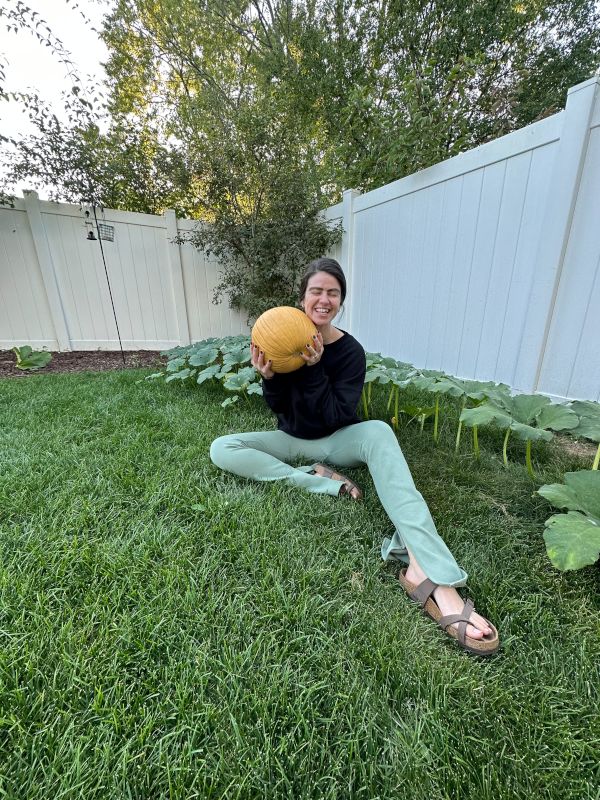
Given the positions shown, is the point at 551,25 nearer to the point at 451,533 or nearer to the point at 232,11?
the point at 232,11

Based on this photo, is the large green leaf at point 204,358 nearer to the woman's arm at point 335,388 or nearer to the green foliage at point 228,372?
the green foliage at point 228,372

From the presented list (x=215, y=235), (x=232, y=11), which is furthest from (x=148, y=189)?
(x=232, y=11)

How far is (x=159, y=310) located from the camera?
210 inches

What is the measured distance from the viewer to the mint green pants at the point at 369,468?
3.35 ft

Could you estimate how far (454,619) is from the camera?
2.94ft

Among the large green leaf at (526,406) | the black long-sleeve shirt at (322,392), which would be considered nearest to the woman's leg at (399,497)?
the black long-sleeve shirt at (322,392)

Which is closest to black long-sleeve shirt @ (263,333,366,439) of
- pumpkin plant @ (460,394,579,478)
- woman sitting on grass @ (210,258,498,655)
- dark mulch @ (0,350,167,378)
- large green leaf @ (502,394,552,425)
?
woman sitting on grass @ (210,258,498,655)

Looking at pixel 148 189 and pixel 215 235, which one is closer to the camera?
pixel 215 235

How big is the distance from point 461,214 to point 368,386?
1.73 meters

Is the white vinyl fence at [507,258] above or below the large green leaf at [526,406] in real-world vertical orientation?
above

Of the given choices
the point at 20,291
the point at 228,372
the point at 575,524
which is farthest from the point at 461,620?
the point at 20,291

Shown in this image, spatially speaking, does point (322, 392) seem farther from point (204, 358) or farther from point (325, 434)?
point (204, 358)

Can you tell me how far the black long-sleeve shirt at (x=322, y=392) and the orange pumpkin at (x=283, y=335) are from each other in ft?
0.50

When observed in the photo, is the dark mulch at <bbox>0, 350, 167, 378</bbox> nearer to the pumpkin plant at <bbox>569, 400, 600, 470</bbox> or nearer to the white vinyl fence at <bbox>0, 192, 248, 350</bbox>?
the white vinyl fence at <bbox>0, 192, 248, 350</bbox>
